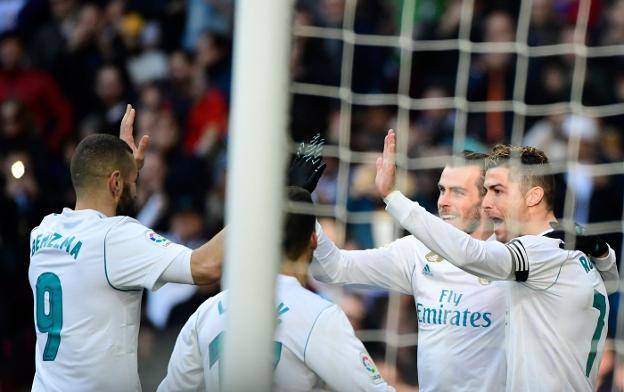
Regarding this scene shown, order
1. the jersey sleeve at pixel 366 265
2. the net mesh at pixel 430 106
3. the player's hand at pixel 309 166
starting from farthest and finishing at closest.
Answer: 1. the net mesh at pixel 430 106
2. the jersey sleeve at pixel 366 265
3. the player's hand at pixel 309 166

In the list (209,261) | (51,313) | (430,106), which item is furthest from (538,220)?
(430,106)

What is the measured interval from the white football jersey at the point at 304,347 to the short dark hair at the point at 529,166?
3.06 feet

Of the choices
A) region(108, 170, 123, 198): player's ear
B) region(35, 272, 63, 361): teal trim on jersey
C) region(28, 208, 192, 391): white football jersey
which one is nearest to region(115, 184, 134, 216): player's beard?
region(108, 170, 123, 198): player's ear

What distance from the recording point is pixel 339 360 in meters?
4.31

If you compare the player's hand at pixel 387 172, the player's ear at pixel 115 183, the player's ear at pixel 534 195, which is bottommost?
the player's ear at pixel 115 183

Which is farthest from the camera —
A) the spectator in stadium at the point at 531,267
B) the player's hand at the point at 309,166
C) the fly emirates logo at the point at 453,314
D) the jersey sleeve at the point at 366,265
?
the jersey sleeve at the point at 366,265

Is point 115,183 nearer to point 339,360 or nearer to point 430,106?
point 339,360

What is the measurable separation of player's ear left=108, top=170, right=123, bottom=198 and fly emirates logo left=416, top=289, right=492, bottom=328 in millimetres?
1348

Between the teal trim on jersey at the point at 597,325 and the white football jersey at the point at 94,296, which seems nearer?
the white football jersey at the point at 94,296

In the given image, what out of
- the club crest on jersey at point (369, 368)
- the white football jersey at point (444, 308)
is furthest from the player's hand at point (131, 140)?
the club crest on jersey at point (369, 368)

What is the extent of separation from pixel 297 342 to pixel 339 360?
167mm

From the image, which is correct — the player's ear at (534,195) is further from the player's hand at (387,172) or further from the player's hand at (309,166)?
the player's hand at (309,166)

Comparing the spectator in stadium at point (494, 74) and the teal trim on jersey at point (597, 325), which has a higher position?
the spectator in stadium at point (494, 74)

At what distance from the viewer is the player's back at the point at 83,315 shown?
4562 mm
